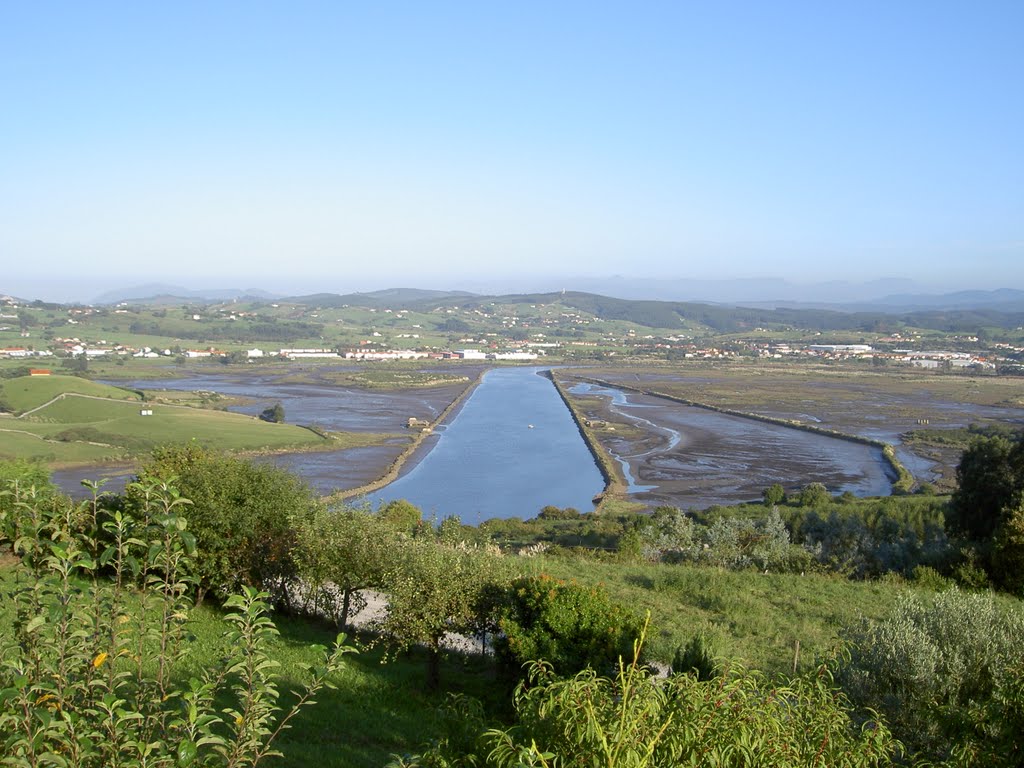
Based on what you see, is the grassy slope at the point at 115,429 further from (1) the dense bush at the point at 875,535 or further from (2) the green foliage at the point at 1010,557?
(2) the green foliage at the point at 1010,557

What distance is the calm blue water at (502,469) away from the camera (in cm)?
4091

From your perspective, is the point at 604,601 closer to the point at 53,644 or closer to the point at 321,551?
the point at 321,551

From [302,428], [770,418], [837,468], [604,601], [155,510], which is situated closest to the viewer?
[155,510]

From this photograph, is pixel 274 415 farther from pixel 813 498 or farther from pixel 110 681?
pixel 110 681

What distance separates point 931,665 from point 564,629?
3.81 meters

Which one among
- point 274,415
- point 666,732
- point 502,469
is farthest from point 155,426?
point 666,732

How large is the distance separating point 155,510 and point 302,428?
57596mm

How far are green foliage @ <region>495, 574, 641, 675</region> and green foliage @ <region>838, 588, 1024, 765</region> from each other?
262cm

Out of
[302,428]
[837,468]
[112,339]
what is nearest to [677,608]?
[837,468]

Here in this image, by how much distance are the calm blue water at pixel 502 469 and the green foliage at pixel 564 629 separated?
795 inches

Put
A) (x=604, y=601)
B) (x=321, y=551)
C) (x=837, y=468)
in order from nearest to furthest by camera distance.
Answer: (x=604, y=601) → (x=321, y=551) → (x=837, y=468)

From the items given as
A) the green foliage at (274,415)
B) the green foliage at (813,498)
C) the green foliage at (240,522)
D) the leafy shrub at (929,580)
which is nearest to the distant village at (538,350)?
the green foliage at (274,415)

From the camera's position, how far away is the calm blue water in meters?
40.9

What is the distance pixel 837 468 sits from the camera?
161ft
